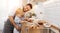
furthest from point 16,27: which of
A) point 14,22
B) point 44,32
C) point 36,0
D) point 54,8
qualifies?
point 36,0

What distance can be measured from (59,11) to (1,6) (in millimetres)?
2111

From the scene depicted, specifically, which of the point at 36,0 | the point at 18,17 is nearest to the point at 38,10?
the point at 36,0

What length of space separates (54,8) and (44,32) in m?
0.75

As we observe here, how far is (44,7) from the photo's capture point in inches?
94.4

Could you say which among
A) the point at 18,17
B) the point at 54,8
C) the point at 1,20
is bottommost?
the point at 1,20

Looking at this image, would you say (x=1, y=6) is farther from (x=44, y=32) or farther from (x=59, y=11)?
(x=44, y=32)

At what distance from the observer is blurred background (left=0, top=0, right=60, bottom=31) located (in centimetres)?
179

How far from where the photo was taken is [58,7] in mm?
1769

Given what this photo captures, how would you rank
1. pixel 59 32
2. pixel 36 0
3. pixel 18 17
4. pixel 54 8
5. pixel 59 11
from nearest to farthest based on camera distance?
pixel 59 32 → pixel 59 11 → pixel 54 8 → pixel 18 17 → pixel 36 0

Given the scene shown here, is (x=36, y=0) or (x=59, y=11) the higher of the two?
(x=36, y=0)

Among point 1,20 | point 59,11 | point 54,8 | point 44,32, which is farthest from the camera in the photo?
point 1,20

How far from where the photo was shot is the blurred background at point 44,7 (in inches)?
70.3

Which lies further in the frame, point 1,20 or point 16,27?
point 1,20

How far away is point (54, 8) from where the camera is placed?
1915 mm
